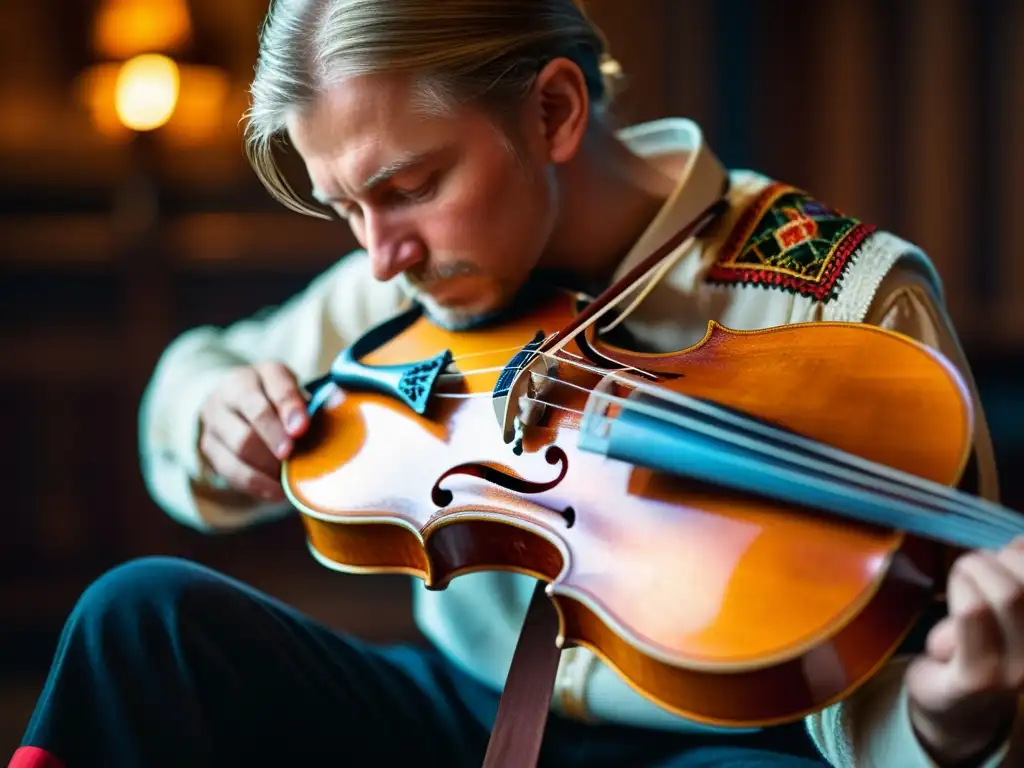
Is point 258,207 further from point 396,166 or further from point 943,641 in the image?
point 943,641

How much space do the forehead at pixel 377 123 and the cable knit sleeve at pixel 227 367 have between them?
0.80 feet

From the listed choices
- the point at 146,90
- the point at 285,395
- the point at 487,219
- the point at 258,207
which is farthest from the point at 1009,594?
the point at 258,207

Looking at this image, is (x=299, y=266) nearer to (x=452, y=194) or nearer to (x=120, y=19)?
(x=120, y=19)

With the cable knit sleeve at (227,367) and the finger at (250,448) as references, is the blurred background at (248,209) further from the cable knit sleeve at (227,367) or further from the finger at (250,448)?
the finger at (250,448)

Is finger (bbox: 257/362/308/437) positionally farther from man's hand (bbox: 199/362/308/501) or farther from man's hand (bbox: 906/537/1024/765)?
man's hand (bbox: 906/537/1024/765)

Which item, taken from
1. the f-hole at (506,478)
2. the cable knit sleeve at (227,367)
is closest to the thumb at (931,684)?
the f-hole at (506,478)

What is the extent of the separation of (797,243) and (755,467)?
29cm

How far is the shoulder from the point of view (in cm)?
70

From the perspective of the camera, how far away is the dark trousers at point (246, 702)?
623 mm

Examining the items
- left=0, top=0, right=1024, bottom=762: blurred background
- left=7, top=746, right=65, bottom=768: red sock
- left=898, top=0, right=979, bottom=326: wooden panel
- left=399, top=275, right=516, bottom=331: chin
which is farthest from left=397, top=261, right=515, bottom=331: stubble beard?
left=898, top=0, right=979, bottom=326: wooden panel

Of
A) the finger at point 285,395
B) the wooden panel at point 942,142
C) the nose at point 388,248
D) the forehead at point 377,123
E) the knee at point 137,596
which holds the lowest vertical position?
the wooden panel at point 942,142

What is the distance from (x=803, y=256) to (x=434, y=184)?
245 mm

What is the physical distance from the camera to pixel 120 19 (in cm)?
162

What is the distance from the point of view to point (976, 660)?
0.45m
